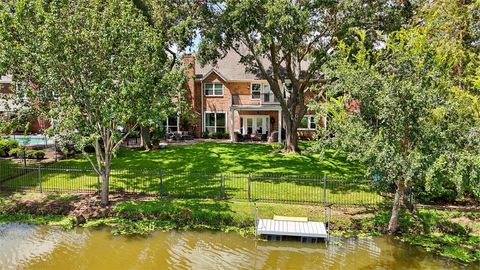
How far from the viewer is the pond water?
12.1 meters

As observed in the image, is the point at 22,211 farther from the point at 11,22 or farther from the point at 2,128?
the point at 11,22

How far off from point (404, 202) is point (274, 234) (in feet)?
20.2

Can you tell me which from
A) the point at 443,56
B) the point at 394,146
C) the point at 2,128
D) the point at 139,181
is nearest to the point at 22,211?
the point at 2,128

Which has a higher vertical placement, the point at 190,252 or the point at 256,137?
the point at 256,137

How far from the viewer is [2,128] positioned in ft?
50.6

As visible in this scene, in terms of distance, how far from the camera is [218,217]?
15336 mm

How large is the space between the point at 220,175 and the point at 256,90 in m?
21.2

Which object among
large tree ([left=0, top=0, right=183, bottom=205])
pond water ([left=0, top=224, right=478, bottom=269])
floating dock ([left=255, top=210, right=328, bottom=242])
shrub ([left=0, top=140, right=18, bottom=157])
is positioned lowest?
pond water ([left=0, top=224, right=478, bottom=269])

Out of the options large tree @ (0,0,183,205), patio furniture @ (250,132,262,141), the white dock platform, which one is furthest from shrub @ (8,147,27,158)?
patio furniture @ (250,132,262,141)

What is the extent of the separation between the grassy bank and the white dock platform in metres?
0.76

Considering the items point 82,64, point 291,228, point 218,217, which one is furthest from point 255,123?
point 82,64

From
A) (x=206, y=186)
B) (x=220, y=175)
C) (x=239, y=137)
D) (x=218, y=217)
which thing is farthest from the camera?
(x=239, y=137)

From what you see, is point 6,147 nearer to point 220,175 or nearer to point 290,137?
point 220,175

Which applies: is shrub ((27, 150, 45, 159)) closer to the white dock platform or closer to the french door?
the white dock platform
